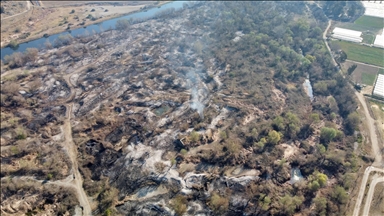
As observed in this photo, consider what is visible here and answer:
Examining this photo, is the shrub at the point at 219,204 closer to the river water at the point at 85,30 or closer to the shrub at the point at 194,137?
the shrub at the point at 194,137

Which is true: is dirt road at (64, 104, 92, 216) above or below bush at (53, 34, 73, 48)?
below

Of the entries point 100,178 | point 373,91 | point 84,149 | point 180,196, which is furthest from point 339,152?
point 84,149

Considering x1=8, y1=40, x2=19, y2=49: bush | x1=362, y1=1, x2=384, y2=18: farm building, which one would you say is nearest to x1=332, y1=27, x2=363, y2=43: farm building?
x1=362, y1=1, x2=384, y2=18: farm building

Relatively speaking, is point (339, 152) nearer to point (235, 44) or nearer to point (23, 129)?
point (235, 44)

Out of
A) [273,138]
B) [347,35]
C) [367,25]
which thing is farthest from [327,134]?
[367,25]

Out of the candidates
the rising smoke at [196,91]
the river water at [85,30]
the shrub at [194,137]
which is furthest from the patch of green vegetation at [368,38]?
the river water at [85,30]

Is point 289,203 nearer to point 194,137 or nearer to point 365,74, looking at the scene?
point 194,137

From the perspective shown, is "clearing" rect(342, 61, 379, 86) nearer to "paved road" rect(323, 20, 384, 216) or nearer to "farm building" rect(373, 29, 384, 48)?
"paved road" rect(323, 20, 384, 216)
